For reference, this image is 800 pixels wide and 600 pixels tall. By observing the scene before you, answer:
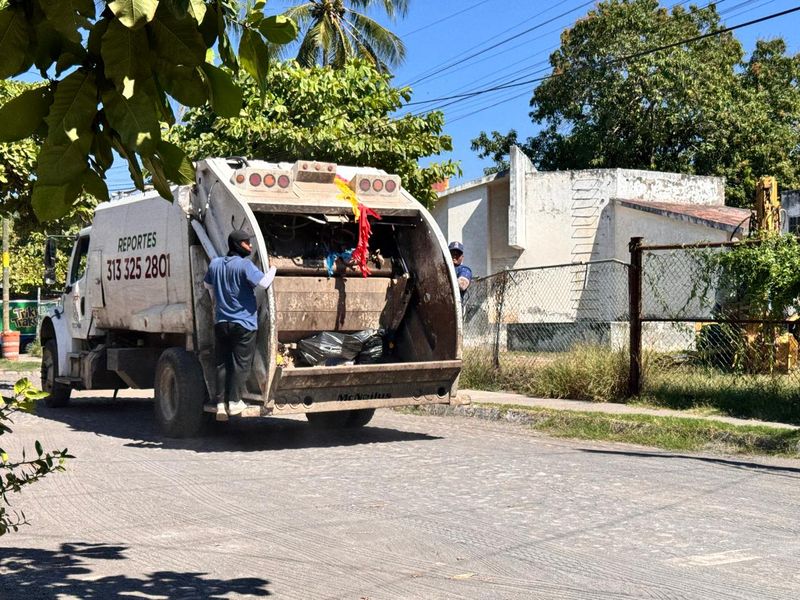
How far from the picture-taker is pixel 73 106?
302 cm

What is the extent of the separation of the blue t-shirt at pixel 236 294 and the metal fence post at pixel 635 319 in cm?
507

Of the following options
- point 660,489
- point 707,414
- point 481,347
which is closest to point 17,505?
point 660,489

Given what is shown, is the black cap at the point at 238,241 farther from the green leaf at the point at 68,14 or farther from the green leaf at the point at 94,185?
the green leaf at the point at 68,14

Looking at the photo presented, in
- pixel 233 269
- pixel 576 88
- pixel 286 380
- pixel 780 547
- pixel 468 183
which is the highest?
pixel 576 88

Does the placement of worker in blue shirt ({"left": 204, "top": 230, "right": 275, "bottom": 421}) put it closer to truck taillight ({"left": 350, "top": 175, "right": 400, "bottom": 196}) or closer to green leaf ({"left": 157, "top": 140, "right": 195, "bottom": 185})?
truck taillight ({"left": 350, "top": 175, "right": 400, "bottom": 196})

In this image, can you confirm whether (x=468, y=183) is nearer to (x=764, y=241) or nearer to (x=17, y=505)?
(x=764, y=241)

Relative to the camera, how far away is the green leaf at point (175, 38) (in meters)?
2.98

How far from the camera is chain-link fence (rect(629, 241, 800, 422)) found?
36.6 ft

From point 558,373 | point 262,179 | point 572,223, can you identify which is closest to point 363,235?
point 262,179

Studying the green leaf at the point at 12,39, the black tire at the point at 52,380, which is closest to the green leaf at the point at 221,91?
the green leaf at the point at 12,39

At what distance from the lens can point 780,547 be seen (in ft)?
19.1

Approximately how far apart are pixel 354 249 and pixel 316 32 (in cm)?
1928

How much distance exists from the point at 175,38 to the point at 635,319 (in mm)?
10029

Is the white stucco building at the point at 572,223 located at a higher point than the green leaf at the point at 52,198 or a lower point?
higher
